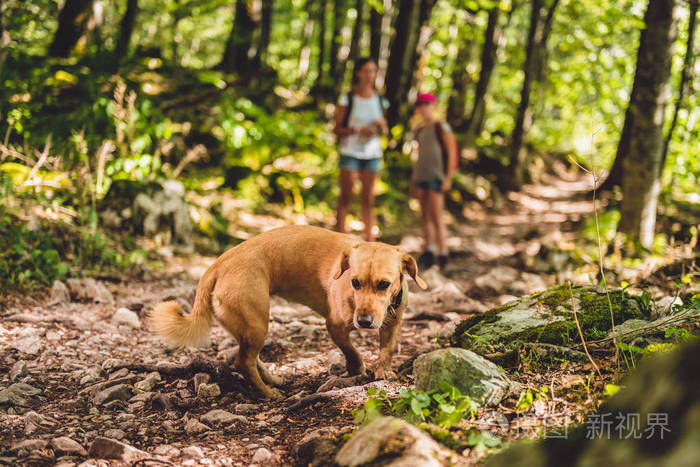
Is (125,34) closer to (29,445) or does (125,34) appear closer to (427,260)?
(427,260)

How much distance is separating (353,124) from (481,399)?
533 centimetres

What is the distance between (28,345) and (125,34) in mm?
12578

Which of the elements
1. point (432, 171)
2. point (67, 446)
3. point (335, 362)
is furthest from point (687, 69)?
point (67, 446)

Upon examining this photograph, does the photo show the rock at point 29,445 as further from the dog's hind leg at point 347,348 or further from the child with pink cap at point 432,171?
the child with pink cap at point 432,171

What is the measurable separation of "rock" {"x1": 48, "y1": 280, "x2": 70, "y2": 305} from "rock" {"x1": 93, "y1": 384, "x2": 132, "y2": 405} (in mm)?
2060

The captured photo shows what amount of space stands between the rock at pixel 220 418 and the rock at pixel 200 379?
20.1 inches

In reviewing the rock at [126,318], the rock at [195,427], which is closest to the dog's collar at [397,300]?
the rock at [195,427]

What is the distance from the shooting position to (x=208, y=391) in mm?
3703


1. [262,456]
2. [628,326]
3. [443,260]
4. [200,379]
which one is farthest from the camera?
[443,260]

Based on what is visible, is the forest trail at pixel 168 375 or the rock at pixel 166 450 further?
the forest trail at pixel 168 375

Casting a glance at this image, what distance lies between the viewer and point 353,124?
24.0ft

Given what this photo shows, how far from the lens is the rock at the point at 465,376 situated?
2.70 meters

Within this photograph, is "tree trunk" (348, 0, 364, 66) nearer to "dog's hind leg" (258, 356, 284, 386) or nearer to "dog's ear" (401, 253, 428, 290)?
"dog's ear" (401, 253, 428, 290)

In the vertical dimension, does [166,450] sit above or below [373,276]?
below
